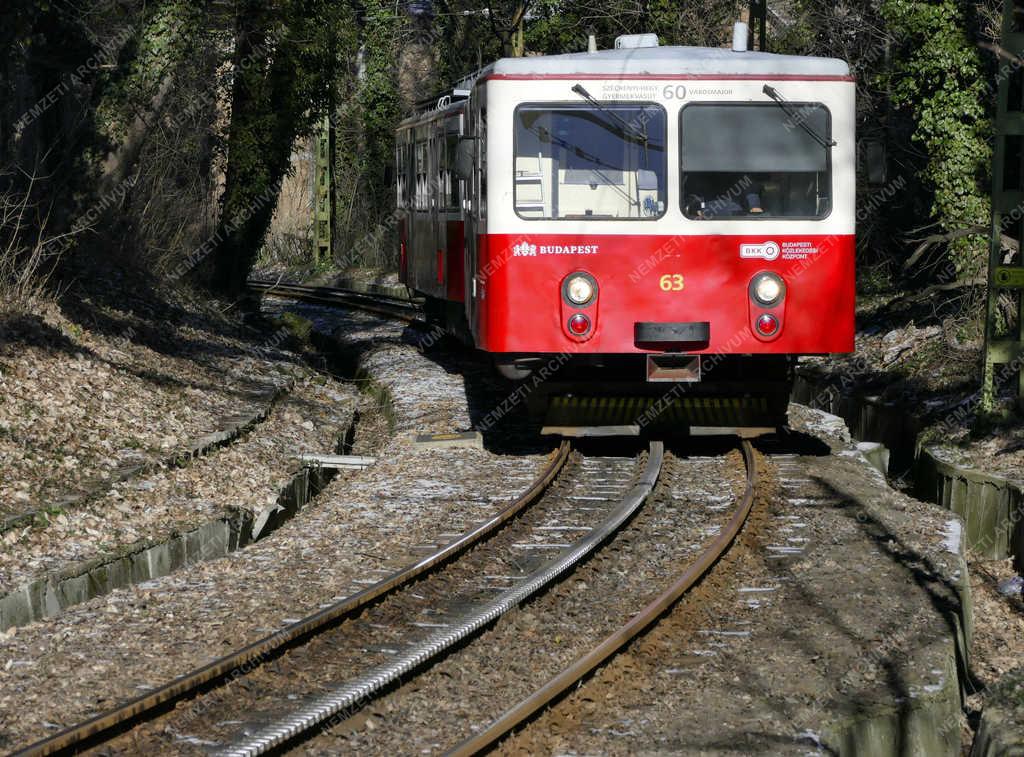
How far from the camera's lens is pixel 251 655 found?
6555 mm

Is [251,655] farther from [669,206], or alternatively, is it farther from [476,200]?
[476,200]

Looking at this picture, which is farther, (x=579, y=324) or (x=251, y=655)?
(x=579, y=324)

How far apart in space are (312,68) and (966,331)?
12.4 meters

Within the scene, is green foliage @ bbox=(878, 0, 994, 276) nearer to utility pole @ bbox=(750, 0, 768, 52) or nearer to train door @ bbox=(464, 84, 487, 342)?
utility pole @ bbox=(750, 0, 768, 52)

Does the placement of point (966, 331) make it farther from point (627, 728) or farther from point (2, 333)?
point (627, 728)

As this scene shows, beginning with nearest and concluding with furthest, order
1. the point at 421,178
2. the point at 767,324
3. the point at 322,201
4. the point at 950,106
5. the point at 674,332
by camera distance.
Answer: the point at 674,332, the point at 767,324, the point at 421,178, the point at 950,106, the point at 322,201

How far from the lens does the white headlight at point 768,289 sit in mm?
11023

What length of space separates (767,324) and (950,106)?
32.3 ft

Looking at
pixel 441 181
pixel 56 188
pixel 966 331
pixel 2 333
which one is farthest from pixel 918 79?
pixel 2 333

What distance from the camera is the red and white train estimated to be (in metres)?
11.0

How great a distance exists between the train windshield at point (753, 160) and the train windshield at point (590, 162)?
24 cm

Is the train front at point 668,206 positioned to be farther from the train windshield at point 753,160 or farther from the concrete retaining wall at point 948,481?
the concrete retaining wall at point 948,481

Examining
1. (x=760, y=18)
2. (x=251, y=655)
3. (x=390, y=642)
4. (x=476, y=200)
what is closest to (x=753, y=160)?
(x=476, y=200)

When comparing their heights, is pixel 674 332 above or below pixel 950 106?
below
